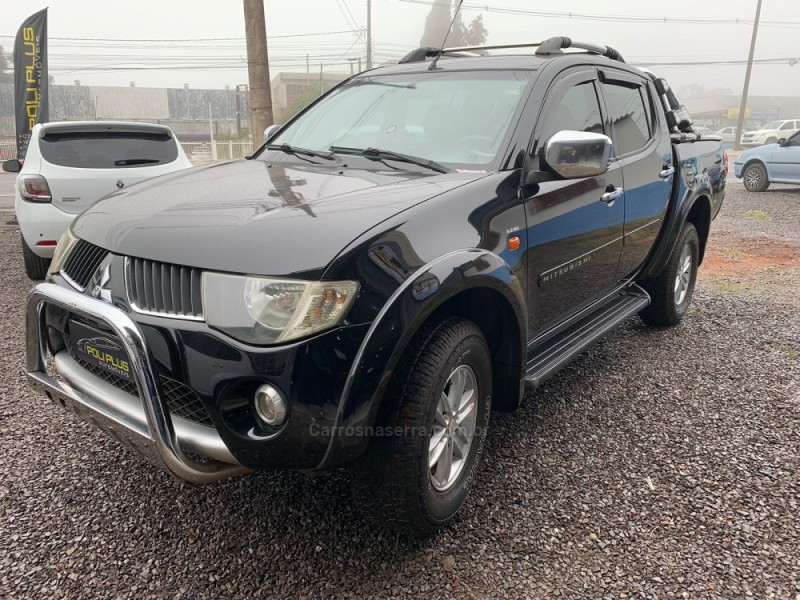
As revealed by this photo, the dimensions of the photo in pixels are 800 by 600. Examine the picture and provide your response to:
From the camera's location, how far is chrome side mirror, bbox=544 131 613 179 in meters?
2.59

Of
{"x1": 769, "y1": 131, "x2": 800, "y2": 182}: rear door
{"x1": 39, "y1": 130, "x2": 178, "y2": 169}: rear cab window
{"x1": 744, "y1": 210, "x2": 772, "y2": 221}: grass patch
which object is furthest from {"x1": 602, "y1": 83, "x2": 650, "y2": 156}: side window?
{"x1": 769, "y1": 131, "x2": 800, "y2": 182}: rear door

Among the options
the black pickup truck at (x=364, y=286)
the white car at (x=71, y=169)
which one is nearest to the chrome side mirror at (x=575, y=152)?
the black pickup truck at (x=364, y=286)

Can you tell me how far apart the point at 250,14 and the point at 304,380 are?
731 centimetres

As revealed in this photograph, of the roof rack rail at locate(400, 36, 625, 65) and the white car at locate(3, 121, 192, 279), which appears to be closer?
the roof rack rail at locate(400, 36, 625, 65)

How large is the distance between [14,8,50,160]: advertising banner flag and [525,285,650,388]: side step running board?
33.5 feet

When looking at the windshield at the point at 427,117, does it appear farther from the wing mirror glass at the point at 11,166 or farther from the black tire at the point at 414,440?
the wing mirror glass at the point at 11,166

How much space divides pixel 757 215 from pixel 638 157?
856 centimetres

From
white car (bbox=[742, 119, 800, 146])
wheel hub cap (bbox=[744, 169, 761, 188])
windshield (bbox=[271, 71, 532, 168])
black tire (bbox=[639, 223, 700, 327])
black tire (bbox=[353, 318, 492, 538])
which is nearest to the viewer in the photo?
black tire (bbox=[353, 318, 492, 538])

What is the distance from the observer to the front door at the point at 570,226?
276 cm

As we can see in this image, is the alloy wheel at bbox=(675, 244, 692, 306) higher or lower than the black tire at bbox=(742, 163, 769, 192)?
higher

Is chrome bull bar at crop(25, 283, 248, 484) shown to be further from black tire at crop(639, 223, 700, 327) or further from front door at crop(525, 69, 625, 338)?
black tire at crop(639, 223, 700, 327)

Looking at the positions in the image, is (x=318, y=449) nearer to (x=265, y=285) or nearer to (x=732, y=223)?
(x=265, y=285)

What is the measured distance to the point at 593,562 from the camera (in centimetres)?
224

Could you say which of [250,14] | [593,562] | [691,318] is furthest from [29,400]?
[250,14]
